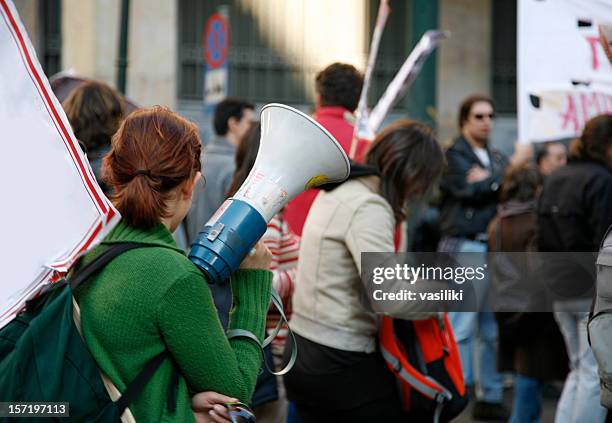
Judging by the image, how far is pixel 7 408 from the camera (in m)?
2.22

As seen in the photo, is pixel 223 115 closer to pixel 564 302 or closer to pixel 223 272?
pixel 564 302

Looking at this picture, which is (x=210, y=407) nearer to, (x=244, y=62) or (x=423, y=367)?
(x=423, y=367)

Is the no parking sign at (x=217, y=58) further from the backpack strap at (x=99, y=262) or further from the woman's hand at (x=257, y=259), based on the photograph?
the backpack strap at (x=99, y=262)

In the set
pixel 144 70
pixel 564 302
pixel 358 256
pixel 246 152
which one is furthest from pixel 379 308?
pixel 144 70

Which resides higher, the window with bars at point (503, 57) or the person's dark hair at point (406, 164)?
the window with bars at point (503, 57)

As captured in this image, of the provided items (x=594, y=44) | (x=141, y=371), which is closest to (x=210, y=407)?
(x=141, y=371)

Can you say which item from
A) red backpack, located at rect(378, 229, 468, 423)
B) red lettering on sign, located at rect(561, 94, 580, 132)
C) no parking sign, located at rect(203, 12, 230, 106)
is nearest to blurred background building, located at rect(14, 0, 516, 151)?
no parking sign, located at rect(203, 12, 230, 106)

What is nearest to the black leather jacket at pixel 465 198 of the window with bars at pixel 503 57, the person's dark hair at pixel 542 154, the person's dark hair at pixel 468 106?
the person's dark hair at pixel 468 106

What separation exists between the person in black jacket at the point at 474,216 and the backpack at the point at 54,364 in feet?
15.4

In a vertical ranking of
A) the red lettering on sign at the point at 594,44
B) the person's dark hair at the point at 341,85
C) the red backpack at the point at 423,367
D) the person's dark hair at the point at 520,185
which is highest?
the red lettering on sign at the point at 594,44

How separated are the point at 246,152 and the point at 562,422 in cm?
208

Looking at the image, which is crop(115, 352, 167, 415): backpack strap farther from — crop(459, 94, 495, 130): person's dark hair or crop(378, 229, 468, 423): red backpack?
crop(459, 94, 495, 130): person's dark hair

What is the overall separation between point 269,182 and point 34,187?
0.67 m

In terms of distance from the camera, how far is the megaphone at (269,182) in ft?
8.31
